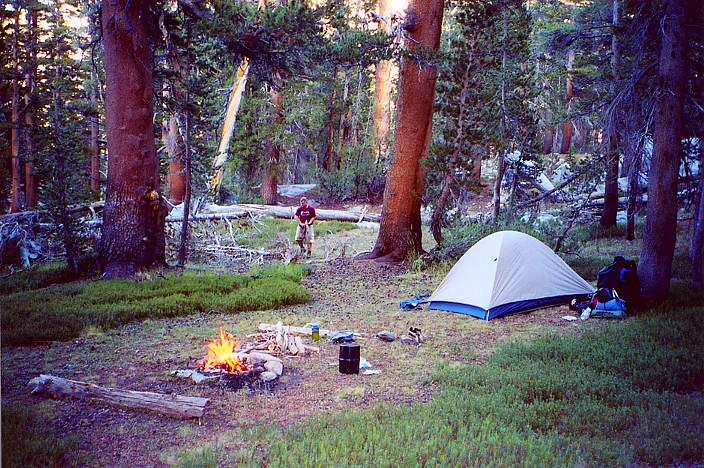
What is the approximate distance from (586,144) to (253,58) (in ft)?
93.1

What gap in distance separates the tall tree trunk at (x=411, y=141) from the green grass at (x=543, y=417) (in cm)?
677

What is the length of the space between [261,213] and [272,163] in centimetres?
523

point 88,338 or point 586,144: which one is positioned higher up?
point 586,144

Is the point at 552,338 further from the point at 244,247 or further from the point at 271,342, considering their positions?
the point at 244,247

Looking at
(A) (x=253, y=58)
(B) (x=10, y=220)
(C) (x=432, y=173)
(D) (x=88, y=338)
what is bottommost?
(D) (x=88, y=338)

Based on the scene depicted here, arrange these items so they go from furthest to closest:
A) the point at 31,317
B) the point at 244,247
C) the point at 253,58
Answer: the point at 244,247
the point at 253,58
the point at 31,317

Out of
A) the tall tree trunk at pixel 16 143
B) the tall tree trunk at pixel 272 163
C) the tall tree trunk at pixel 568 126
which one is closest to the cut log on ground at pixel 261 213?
the tall tree trunk at pixel 272 163

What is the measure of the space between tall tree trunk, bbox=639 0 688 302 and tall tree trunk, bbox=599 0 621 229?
54.0 inches

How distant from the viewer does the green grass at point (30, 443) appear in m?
4.05

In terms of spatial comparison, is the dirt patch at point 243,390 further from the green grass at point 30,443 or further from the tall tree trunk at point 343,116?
the tall tree trunk at point 343,116

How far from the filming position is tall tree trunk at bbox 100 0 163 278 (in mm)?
11023

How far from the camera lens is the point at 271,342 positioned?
24.4 ft

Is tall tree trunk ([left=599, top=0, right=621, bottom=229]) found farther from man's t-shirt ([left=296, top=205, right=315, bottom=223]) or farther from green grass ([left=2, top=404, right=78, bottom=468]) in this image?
green grass ([left=2, top=404, right=78, bottom=468])

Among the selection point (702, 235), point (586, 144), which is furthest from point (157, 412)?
point (586, 144)
